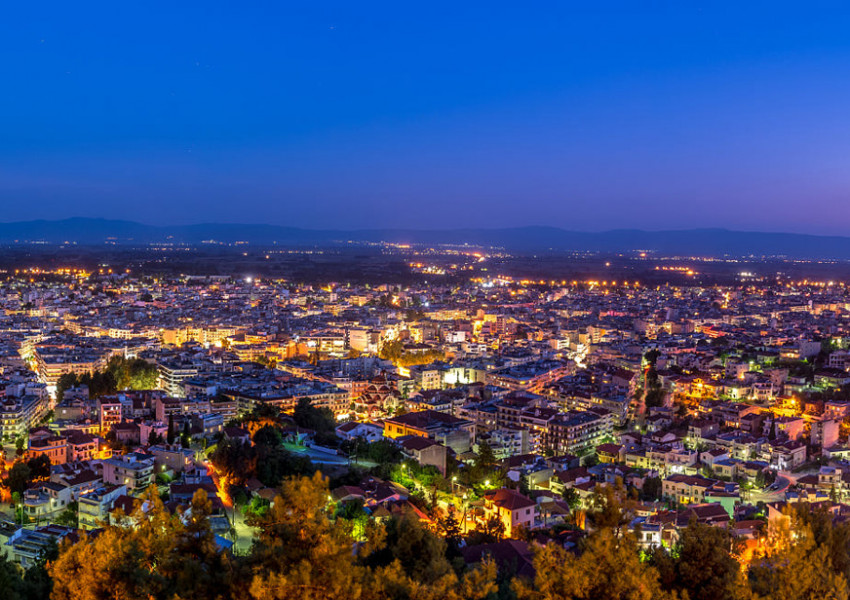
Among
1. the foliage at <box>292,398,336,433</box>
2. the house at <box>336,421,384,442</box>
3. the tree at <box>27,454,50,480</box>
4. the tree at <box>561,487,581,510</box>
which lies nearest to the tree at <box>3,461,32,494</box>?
the tree at <box>27,454,50,480</box>

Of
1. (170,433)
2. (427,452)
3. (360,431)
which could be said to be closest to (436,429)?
(360,431)

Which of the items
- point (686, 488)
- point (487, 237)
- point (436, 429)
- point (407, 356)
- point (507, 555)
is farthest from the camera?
point (487, 237)

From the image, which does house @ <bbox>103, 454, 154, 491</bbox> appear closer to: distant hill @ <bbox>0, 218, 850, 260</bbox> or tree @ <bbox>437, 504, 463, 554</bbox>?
tree @ <bbox>437, 504, 463, 554</bbox>

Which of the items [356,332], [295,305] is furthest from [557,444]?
[295,305]

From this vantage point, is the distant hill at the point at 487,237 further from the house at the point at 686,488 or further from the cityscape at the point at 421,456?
the house at the point at 686,488

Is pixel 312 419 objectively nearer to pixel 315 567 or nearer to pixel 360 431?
pixel 360 431

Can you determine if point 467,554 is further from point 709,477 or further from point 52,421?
point 52,421

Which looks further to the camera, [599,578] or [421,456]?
[421,456]

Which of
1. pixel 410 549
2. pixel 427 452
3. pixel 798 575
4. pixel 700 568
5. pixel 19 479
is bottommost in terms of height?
pixel 427 452

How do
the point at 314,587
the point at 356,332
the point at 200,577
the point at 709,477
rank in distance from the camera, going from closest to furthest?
the point at 314,587, the point at 200,577, the point at 709,477, the point at 356,332
